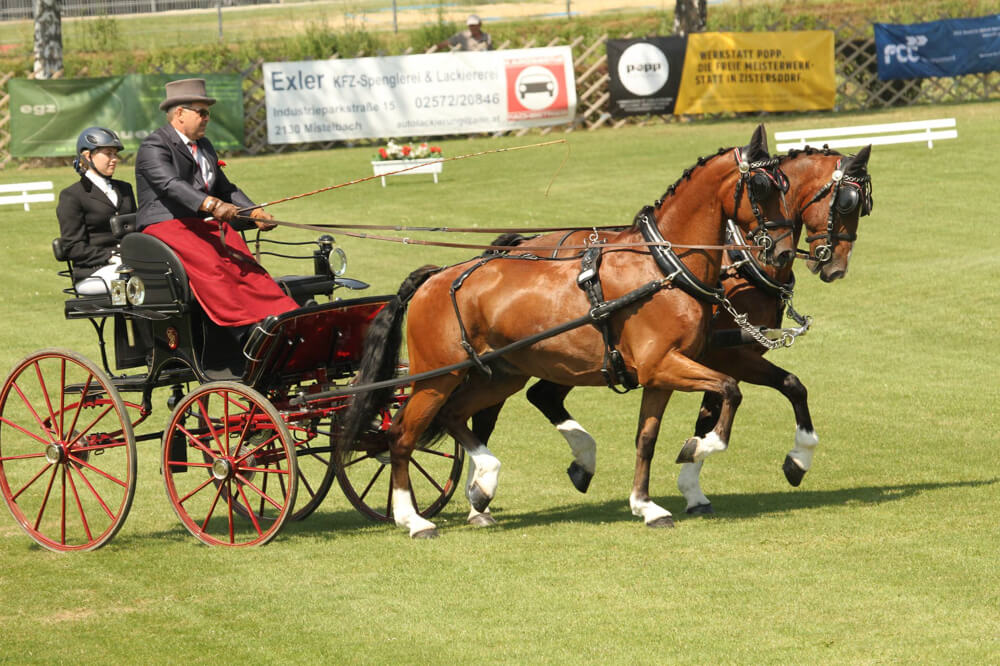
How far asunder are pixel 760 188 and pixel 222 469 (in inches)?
139

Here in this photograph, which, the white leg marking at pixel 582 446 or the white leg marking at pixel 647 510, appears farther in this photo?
the white leg marking at pixel 582 446

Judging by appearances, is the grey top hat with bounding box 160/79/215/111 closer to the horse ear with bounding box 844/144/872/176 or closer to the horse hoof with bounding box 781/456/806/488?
the horse ear with bounding box 844/144/872/176

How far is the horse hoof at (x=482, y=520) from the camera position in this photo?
8.81m

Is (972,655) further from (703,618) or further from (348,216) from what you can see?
(348,216)

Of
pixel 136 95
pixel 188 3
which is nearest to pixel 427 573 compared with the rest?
pixel 136 95

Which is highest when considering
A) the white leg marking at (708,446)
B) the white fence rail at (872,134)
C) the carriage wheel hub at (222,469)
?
the white fence rail at (872,134)

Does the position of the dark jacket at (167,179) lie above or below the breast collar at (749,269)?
A: above

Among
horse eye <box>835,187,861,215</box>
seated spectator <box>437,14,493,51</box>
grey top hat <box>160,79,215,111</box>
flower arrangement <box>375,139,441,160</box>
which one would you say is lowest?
flower arrangement <box>375,139,441,160</box>

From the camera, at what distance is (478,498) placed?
864 cm

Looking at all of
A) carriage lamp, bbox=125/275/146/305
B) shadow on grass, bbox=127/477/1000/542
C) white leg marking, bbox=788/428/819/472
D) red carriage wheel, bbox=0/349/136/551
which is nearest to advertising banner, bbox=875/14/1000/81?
red carriage wheel, bbox=0/349/136/551

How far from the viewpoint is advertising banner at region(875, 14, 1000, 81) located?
32906 mm

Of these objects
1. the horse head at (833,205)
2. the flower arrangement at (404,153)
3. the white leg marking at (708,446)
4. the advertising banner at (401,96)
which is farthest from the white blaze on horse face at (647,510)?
the advertising banner at (401,96)

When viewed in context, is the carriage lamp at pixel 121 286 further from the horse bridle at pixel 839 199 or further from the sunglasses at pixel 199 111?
the horse bridle at pixel 839 199

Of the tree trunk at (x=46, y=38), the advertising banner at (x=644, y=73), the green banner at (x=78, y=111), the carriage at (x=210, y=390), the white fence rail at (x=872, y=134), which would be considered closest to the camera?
the carriage at (x=210, y=390)
